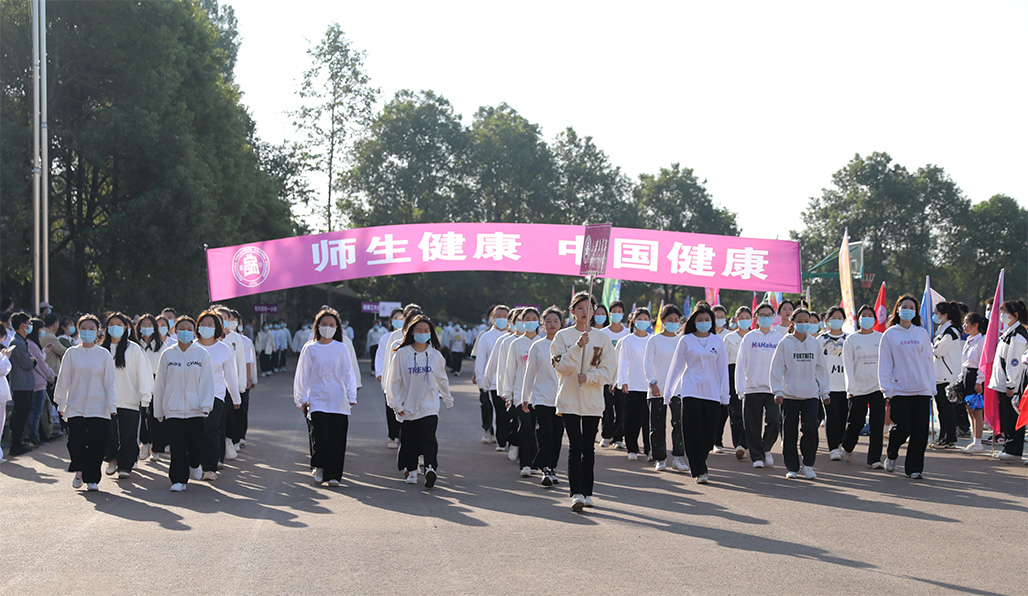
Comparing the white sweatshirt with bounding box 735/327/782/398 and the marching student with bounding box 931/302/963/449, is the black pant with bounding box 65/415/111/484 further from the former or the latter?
the marching student with bounding box 931/302/963/449

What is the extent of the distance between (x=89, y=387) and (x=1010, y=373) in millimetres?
10610

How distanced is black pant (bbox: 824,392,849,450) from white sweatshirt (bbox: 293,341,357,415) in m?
6.05

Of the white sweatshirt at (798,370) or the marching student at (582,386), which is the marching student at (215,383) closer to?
the marching student at (582,386)

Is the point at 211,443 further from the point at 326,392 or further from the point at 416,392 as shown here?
the point at 416,392

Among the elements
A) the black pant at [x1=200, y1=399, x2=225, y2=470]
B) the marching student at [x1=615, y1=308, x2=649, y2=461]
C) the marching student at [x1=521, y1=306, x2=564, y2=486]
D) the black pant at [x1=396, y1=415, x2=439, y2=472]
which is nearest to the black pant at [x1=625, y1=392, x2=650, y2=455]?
the marching student at [x1=615, y1=308, x2=649, y2=461]

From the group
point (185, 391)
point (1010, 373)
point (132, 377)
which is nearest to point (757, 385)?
point (1010, 373)

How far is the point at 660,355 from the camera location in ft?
38.3

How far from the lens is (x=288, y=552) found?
6.97m

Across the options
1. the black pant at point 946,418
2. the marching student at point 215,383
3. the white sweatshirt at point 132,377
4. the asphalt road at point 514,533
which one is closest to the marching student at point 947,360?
the black pant at point 946,418

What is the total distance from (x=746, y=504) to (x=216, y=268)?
38.6 ft

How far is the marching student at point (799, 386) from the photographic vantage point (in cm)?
1101

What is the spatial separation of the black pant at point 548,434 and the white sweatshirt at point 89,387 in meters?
4.38

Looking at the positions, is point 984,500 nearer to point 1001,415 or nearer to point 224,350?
point 1001,415

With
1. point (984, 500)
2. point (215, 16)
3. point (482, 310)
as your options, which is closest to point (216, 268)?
point (984, 500)
